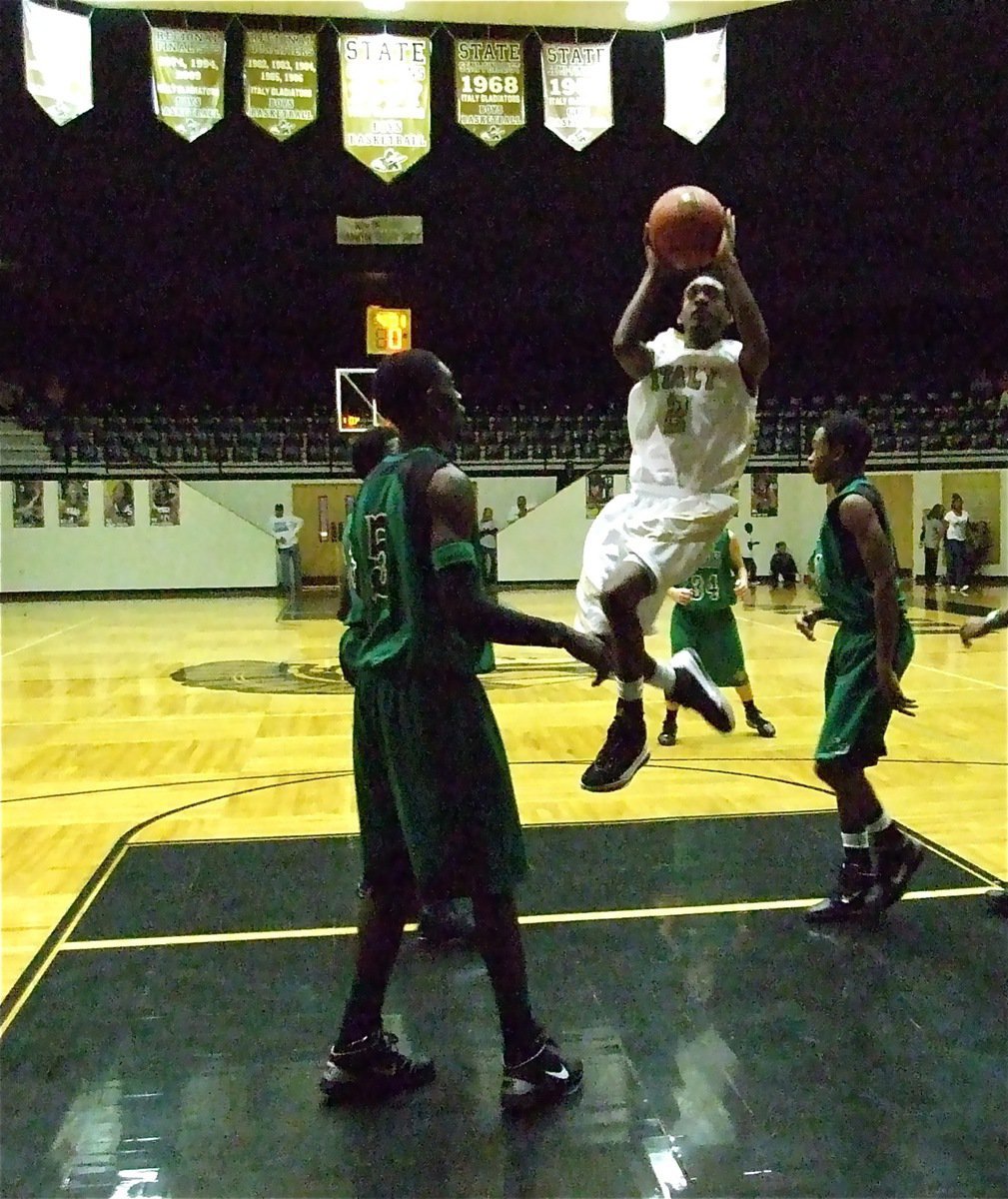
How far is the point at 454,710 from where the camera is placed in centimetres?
248

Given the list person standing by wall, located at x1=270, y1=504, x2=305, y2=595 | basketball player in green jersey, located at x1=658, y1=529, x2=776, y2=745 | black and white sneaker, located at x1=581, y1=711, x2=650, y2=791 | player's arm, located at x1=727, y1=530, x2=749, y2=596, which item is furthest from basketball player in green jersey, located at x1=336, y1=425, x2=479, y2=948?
person standing by wall, located at x1=270, y1=504, x2=305, y2=595

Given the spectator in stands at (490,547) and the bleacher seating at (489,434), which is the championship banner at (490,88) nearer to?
the spectator in stands at (490,547)

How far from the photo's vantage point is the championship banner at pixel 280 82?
894 centimetres

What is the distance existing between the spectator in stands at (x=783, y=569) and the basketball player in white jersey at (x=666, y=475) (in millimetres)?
16694

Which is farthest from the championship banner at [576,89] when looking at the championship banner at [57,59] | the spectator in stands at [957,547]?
the spectator in stands at [957,547]

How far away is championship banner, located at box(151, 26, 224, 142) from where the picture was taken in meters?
8.75

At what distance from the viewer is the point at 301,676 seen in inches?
371

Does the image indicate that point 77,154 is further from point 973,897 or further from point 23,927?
point 973,897

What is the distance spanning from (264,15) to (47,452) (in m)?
12.4

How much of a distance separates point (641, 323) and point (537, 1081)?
2.02 m

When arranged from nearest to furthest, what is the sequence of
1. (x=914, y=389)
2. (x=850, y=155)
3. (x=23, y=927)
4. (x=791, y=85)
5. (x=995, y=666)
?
(x=23, y=927) → (x=995, y=666) → (x=791, y=85) → (x=850, y=155) → (x=914, y=389)

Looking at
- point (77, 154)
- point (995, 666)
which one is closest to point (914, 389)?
point (995, 666)

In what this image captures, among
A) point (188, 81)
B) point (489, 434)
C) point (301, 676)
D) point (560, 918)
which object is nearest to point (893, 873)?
point (560, 918)

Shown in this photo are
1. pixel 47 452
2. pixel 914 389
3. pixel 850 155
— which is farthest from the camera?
pixel 914 389
